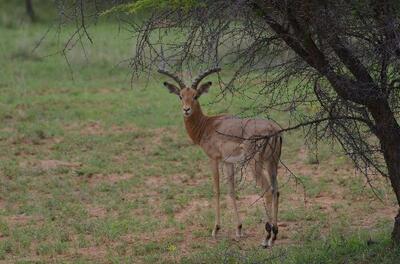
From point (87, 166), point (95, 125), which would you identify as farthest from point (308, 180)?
point (95, 125)

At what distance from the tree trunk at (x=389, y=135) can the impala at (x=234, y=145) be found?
1.46 meters

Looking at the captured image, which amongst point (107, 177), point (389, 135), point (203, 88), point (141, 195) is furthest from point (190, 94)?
point (389, 135)

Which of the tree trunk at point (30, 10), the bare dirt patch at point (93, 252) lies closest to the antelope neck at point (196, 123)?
the bare dirt patch at point (93, 252)

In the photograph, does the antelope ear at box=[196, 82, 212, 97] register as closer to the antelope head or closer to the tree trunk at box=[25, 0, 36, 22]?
the antelope head

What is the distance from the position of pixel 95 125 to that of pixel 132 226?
6.46 meters

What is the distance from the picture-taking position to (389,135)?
7.23 m

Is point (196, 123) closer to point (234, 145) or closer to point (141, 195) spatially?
point (234, 145)

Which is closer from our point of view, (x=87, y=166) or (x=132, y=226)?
(x=132, y=226)

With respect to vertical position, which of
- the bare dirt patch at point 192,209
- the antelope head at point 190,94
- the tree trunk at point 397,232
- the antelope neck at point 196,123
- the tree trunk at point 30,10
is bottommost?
the tree trunk at point 397,232

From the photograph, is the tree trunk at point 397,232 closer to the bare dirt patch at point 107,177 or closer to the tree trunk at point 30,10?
the bare dirt patch at point 107,177

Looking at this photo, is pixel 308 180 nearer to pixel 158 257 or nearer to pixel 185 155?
pixel 185 155

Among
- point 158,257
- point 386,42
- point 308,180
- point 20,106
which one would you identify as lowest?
point 158,257

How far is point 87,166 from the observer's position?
12977 millimetres

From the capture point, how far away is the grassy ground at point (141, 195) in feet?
28.2
